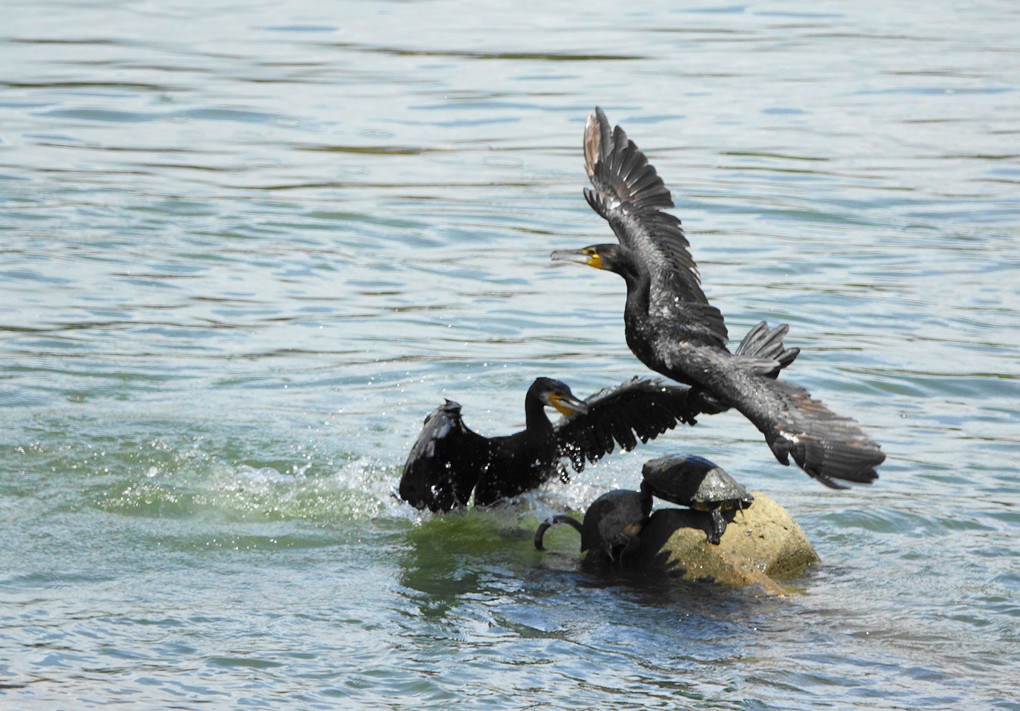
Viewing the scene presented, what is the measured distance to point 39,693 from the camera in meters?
5.59

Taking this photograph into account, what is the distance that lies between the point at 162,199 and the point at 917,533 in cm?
817

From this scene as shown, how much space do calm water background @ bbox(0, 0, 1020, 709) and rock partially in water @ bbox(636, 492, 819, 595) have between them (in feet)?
0.48

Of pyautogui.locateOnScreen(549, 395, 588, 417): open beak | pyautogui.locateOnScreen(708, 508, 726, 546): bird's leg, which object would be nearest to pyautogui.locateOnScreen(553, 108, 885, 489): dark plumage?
pyautogui.locateOnScreen(549, 395, 588, 417): open beak

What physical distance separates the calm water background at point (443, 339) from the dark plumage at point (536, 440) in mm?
187

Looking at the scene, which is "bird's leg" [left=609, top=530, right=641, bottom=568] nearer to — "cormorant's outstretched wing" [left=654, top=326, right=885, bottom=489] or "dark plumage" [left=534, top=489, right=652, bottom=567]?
"dark plumage" [left=534, top=489, right=652, bottom=567]

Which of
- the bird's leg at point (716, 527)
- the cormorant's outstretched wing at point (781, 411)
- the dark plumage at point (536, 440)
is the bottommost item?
the bird's leg at point (716, 527)

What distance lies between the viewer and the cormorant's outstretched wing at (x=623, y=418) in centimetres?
723

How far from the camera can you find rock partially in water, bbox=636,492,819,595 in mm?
6855

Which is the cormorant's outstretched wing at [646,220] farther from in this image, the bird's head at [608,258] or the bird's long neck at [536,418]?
the bird's long neck at [536,418]

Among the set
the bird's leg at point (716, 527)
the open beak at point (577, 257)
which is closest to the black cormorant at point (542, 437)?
Result: the bird's leg at point (716, 527)

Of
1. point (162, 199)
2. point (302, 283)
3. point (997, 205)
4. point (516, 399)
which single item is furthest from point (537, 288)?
point (997, 205)

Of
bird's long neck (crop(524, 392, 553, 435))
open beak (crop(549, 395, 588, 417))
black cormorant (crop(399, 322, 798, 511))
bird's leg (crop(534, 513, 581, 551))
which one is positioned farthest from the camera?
bird's long neck (crop(524, 392, 553, 435))

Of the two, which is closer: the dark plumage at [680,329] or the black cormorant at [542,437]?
the dark plumage at [680,329]

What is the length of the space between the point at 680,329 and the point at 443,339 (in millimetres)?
3980
